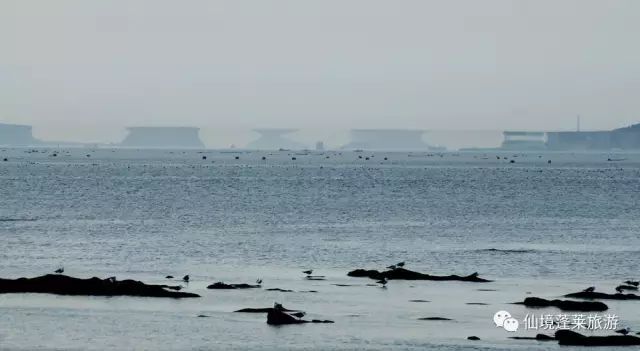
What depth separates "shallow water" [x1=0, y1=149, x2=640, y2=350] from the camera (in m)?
41.8

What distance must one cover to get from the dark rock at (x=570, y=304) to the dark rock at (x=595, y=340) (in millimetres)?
5821

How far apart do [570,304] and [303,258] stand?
22.1 m

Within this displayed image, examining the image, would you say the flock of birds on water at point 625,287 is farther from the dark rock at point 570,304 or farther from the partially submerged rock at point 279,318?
the partially submerged rock at point 279,318

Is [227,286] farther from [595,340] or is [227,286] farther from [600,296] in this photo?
[595,340]

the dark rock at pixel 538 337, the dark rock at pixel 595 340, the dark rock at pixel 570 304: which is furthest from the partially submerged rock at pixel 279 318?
the dark rock at pixel 570 304

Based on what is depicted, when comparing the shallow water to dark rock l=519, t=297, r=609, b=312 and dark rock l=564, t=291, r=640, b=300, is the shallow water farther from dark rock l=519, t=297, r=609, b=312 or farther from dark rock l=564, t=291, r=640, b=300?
dark rock l=564, t=291, r=640, b=300

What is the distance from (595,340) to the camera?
39625 millimetres

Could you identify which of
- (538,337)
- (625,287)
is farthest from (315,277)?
(538,337)

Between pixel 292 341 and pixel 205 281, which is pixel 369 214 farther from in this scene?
pixel 292 341

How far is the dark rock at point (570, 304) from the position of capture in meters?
45.8

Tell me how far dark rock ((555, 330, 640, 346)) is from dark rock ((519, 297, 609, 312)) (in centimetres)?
582

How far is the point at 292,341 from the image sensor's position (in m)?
40.3

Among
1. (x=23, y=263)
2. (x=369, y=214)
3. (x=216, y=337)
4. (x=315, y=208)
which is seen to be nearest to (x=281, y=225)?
(x=369, y=214)

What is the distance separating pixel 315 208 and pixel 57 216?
26805 millimetres
